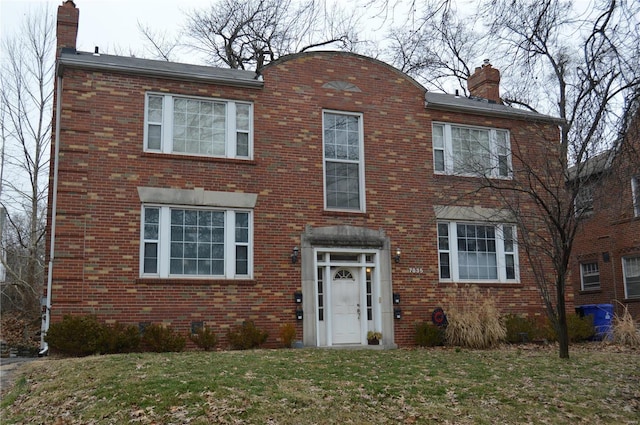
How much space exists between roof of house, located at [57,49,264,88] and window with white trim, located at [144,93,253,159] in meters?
0.50

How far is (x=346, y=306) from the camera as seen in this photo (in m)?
16.3

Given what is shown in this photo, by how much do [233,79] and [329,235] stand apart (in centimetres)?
442

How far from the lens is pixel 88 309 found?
1407 centimetres

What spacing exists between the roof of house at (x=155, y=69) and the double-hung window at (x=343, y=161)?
2.23m

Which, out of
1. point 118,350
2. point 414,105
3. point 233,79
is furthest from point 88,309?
point 414,105

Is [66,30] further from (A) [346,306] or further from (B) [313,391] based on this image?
(B) [313,391]

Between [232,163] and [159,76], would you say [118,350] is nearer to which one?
[232,163]

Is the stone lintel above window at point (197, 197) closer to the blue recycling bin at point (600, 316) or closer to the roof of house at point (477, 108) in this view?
the roof of house at point (477, 108)

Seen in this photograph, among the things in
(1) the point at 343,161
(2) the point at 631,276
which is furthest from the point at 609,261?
(1) the point at 343,161

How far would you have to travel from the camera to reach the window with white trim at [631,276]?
2298 centimetres

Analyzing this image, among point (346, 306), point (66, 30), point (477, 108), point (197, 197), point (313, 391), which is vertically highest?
point (66, 30)

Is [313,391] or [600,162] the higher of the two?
[600,162]

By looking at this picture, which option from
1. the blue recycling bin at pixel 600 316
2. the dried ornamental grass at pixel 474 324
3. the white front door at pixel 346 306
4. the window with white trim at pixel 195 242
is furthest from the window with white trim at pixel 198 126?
the blue recycling bin at pixel 600 316

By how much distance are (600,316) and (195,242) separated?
11.9 metres
